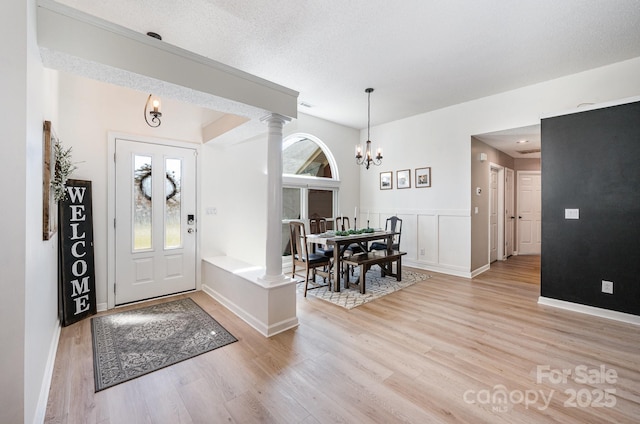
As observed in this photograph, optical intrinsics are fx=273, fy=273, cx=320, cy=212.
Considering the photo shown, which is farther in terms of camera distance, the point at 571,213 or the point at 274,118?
the point at 571,213

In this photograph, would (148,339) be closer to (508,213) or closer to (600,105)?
(600,105)

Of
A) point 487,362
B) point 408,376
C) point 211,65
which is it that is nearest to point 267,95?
point 211,65

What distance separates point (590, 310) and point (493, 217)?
304 cm

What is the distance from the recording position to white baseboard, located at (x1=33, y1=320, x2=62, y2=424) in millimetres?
1548

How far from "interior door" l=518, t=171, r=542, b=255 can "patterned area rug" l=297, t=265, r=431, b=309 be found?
154 inches

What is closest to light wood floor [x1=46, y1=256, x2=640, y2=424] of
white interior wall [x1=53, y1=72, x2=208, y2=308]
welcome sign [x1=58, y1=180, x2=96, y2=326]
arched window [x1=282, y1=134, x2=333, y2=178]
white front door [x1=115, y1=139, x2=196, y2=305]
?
welcome sign [x1=58, y1=180, x2=96, y2=326]

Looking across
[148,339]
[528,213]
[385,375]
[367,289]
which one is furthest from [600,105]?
[148,339]

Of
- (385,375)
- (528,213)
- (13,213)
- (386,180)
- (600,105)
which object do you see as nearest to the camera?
(13,213)

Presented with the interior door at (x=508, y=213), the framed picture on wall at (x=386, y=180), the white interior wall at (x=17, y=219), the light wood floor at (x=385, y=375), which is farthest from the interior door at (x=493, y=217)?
the white interior wall at (x=17, y=219)

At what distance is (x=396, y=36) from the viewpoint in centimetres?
286

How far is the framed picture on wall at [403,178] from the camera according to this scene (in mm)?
5648

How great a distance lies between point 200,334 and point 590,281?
4.34 metres

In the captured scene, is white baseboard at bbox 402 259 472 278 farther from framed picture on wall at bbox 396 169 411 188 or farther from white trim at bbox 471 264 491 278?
framed picture on wall at bbox 396 169 411 188

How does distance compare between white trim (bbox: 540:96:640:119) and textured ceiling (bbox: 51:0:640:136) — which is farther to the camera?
white trim (bbox: 540:96:640:119)
